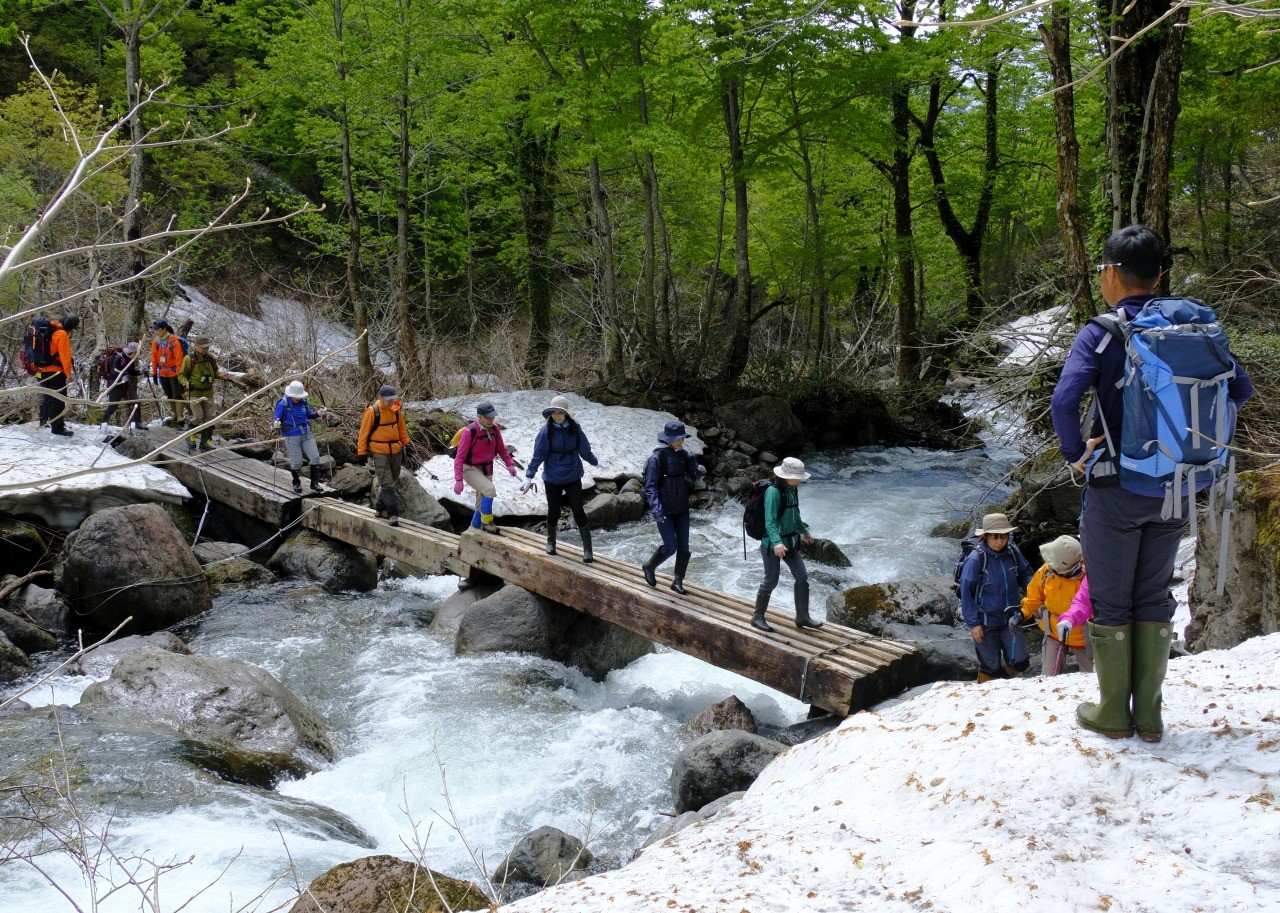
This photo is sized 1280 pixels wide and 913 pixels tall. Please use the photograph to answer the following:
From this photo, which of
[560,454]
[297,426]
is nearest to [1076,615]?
[560,454]

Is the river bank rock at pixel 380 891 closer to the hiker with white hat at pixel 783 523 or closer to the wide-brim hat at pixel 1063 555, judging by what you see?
the hiker with white hat at pixel 783 523

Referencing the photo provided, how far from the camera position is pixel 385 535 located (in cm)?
1155

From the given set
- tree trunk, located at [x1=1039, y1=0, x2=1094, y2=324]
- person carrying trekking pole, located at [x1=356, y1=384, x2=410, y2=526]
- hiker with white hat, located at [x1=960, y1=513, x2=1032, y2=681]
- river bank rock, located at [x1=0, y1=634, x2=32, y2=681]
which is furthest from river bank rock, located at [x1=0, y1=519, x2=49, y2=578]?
tree trunk, located at [x1=1039, y1=0, x2=1094, y2=324]

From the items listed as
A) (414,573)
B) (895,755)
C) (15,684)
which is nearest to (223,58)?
(414,573)

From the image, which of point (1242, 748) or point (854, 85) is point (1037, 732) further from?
point (854, 85)

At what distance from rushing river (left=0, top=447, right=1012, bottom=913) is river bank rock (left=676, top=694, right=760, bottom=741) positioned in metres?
0.24

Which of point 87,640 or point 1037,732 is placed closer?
point 1037,732

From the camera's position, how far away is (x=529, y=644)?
9430mm

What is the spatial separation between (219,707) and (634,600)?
368cm

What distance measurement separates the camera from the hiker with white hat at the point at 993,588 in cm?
645

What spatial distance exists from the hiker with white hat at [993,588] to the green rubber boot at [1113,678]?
2.84 m

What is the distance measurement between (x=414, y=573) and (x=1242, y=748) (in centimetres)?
1081

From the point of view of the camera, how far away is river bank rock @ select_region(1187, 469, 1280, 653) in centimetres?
585

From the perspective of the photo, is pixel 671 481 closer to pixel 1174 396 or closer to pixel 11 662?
pixel 1174 396
